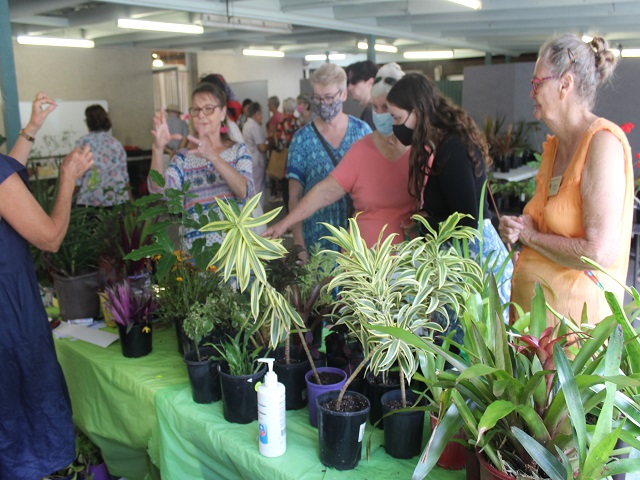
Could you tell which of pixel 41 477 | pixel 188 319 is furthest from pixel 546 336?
pixel 41 477

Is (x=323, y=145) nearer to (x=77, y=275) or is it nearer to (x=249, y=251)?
(x=77, y=275)

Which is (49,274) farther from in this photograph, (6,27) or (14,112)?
(6,27)

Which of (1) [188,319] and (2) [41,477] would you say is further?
(2) [41,477]

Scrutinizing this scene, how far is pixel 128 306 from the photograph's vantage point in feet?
6.56

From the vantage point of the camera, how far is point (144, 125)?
965 centimetres

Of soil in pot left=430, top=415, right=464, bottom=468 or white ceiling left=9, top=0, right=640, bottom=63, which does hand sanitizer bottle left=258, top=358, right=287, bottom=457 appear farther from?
white ceiling left=9, top=0, right=640, bottom=63

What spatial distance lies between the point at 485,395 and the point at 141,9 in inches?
239

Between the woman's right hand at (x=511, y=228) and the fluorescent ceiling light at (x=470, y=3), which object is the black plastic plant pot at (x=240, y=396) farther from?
the fluorescent ceiling light at (x=470, y=3)

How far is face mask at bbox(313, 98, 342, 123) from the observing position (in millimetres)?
2756

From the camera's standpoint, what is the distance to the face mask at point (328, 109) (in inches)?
108

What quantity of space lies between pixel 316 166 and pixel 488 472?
1973 millimetres

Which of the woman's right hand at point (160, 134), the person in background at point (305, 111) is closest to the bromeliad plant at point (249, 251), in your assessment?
the woman's right hand at point (160, 134)

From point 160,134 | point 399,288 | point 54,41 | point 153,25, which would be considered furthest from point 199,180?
point 54,41

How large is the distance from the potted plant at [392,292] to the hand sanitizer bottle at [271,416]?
0.34 feet
